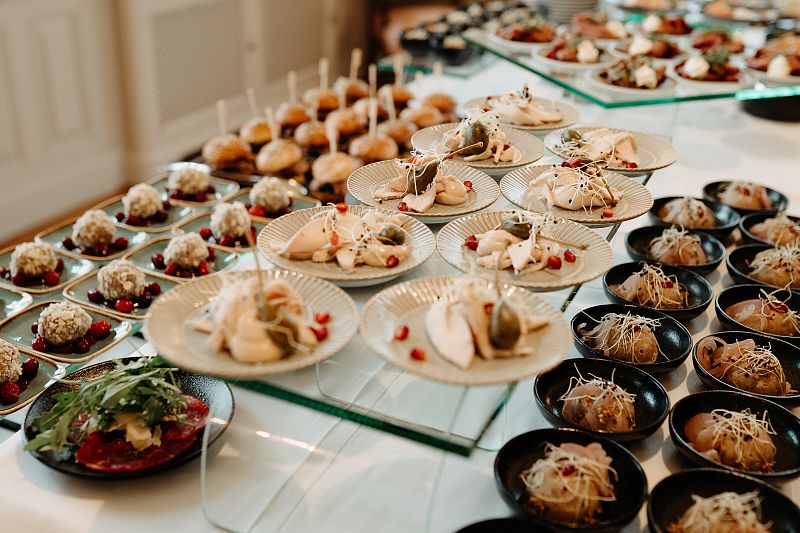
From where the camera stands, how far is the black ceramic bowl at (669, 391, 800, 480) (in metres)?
1.71

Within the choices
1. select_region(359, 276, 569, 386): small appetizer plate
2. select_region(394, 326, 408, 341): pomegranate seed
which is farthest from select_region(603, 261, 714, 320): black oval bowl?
select_region(394, 326, 408, 341): pomegranate seed

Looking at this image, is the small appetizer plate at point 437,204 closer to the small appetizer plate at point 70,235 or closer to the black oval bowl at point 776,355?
the black oval bowl at point 776,355

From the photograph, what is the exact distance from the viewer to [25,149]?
4750mm

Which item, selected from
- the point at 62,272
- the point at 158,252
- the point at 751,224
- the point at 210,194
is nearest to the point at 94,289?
the point at 62,272

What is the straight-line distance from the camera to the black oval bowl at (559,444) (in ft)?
4.77

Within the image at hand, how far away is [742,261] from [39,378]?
2199 mm

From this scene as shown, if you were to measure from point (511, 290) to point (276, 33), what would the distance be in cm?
564

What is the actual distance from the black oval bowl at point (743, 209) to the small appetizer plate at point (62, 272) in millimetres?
2343

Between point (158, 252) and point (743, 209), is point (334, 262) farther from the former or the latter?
point (743, 209)

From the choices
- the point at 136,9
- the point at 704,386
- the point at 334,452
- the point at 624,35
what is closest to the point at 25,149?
the point at 136,9

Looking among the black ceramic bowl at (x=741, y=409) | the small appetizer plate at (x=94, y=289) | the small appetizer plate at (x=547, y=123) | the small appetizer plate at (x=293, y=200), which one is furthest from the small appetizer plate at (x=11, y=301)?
the black ceramic bowl at (x=741, y=409)

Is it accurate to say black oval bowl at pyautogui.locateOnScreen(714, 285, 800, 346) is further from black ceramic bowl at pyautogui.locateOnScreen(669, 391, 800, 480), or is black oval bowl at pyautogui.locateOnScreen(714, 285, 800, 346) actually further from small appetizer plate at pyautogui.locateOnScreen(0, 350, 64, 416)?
small appetizer plate at pyautogui.locateOnScreen(0, 350, 64, 416)

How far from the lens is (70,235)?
3324 mm

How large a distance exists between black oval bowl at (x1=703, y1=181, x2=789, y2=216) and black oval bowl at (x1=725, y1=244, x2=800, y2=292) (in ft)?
Answer: 0.91
